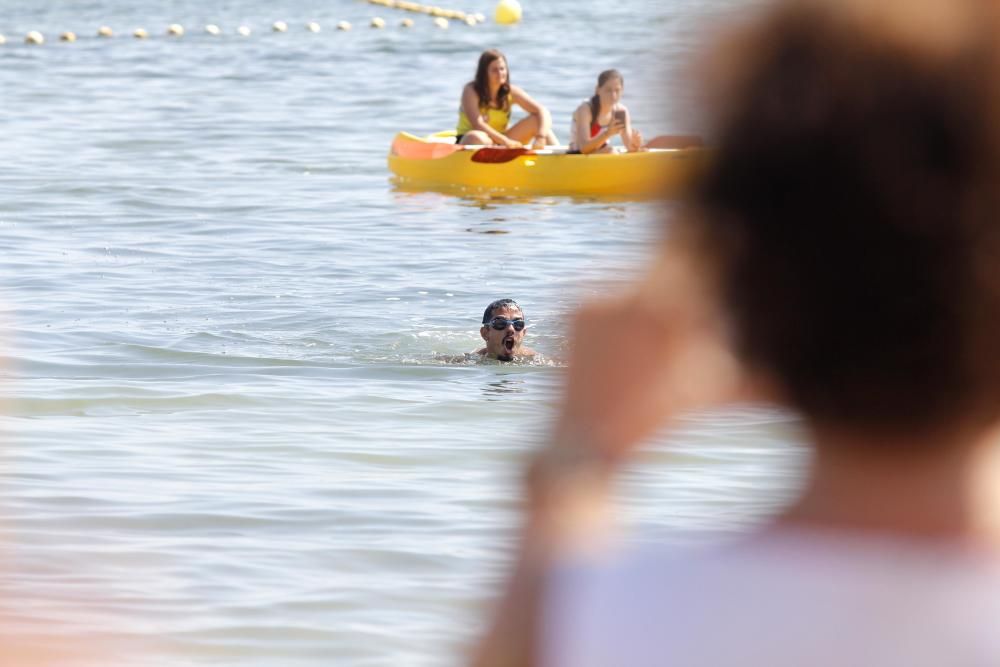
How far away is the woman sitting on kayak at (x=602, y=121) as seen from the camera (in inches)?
597

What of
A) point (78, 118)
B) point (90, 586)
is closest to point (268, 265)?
point (90, 586)

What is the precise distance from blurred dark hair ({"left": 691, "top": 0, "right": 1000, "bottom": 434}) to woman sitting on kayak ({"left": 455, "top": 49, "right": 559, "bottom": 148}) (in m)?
15.1

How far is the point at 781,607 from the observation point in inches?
38.8

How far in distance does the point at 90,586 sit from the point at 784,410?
436cm

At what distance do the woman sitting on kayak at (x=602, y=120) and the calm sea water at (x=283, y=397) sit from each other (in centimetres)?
63

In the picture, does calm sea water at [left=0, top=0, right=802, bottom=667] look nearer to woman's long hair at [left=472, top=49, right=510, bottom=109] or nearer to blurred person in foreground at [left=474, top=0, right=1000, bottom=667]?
blurred person in foreground at [left=474, top=0, right=1000, bottom=667]

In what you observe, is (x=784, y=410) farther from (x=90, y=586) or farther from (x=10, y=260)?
(x=10, y=260)

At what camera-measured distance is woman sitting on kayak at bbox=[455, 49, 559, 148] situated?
53.0ft

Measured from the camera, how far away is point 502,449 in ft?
23.5

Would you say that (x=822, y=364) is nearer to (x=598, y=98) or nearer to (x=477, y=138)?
(x=598, y=98)

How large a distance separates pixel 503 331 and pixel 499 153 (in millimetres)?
7104

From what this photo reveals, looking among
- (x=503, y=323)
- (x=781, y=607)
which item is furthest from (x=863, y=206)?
(x=503, y=323)

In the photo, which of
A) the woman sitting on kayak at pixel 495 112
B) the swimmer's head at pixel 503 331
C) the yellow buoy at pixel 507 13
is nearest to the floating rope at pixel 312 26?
the yellow buoy at pixel 507 13

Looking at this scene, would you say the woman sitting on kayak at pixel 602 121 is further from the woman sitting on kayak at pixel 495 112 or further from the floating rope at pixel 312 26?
the floating rope at pixel 312 26
